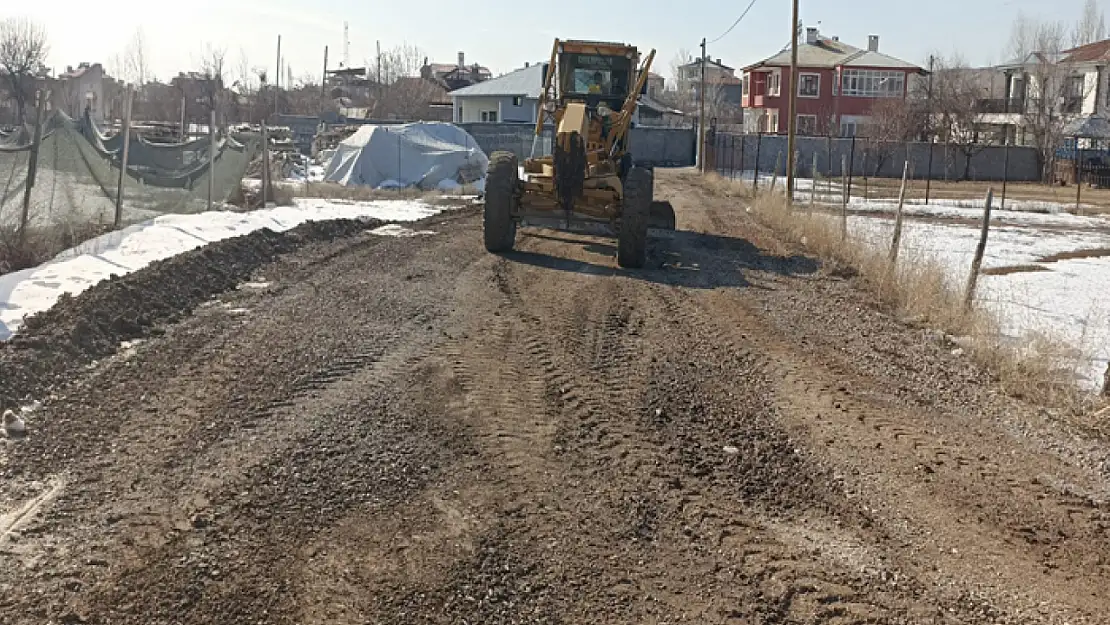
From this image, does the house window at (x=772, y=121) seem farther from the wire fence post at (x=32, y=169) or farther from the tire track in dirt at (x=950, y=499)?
the tire track in dirt at (x=950, y=499)

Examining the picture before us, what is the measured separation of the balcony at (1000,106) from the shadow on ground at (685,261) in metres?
53.9

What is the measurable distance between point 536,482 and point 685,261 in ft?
34.8

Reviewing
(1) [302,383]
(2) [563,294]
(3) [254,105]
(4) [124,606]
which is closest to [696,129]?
(3) [254,105]

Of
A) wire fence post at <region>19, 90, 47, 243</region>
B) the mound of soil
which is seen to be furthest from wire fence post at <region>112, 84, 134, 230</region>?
wire fence post at <region>19, 90, 47, 243</region>

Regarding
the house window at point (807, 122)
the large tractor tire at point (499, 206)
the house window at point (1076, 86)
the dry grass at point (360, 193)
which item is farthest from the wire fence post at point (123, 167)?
the house window at point (1076, 86)

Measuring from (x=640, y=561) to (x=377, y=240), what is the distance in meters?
12.8

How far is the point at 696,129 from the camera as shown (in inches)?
2219

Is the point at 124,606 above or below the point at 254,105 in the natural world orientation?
below

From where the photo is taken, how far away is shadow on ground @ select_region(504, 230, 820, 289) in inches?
580

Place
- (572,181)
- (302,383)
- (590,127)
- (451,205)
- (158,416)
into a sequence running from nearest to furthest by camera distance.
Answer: (158,416), (302,383), (572,181), (590,127), (451,205)

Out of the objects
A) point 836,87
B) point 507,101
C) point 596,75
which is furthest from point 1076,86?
point 596,75

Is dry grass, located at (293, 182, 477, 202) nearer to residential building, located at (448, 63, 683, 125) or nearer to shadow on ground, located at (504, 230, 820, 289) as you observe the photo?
shadow on ground, located at (504, 230, 820, 289)

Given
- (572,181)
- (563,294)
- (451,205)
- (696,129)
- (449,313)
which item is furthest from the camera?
(696,129)

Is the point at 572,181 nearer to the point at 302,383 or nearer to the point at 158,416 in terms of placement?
the point at 302,383
